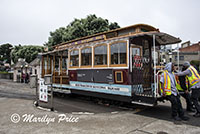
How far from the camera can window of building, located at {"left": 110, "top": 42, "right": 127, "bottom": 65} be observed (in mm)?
6310

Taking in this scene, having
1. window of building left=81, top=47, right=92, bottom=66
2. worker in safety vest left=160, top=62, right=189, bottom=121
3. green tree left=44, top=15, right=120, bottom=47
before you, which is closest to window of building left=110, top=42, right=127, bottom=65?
window of building left=81, top=47, right=92, bottom=66

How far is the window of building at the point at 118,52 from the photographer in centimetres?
631

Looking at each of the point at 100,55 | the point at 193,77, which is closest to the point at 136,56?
the point at 100,55

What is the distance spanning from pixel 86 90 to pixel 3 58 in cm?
6859

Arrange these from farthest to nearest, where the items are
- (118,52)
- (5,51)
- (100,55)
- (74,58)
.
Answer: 1. (5,51)
2. (74,58)
3. (100,55)
4. (118,52)

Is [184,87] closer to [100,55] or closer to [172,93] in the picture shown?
[172,93]

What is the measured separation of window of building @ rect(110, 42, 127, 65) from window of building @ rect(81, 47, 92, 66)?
1.31 m

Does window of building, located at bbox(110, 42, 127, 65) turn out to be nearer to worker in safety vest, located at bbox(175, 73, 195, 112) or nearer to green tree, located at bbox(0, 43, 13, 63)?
worker in safety vest, located at bbox(175, 73, 195, 112)

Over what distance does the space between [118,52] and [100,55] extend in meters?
1.00

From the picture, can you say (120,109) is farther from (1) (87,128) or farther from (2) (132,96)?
(1) (87,128)

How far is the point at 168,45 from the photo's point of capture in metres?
7.61

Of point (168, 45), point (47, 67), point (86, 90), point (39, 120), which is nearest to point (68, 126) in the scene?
point (39, 120)

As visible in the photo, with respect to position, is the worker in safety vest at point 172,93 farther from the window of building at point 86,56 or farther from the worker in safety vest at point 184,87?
the window of building at point 86,56

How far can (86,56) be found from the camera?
25.8ft
